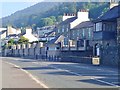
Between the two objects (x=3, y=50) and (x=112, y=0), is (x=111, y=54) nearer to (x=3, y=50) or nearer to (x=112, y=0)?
(x=112, y=0)

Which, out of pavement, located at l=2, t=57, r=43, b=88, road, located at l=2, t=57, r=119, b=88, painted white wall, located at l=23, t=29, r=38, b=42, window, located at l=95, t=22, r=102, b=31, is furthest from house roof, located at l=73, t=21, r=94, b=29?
pavement, located at l=2, t=57, r=43, b=88

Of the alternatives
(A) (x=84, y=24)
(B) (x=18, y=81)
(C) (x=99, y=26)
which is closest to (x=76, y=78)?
(B) (x=18, y=81)

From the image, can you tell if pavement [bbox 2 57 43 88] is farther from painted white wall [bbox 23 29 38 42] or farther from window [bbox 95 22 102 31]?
painted white wall [bbox 23 29 38 42]

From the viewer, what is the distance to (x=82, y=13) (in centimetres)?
10662

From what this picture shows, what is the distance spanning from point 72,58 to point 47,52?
21.5 meters

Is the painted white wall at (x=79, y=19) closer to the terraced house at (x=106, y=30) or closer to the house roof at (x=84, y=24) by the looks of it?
the house roof at (x=84, y=24)

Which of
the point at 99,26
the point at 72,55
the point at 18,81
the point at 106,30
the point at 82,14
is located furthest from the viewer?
the point at 82,14

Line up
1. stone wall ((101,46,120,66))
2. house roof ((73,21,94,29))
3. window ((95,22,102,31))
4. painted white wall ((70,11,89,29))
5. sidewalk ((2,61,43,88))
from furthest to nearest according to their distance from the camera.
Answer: painted white wall ((70,11,89,29))
house roof ((73,21,94,29))
window ((95,22,102,31))
stone wall ((101,46,120,66))
sidewalk ((2,61,43,88))

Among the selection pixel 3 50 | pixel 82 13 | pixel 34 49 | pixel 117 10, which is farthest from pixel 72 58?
pixel 3 50

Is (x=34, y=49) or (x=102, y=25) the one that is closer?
(x=102, y=25)

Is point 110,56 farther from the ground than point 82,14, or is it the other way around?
point 82,14

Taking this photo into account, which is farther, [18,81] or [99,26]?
[99,26]

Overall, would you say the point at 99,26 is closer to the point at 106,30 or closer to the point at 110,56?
the point at 106,30

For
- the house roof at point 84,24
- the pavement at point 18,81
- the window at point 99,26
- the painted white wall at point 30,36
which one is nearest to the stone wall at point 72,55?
the window at point 99,26
